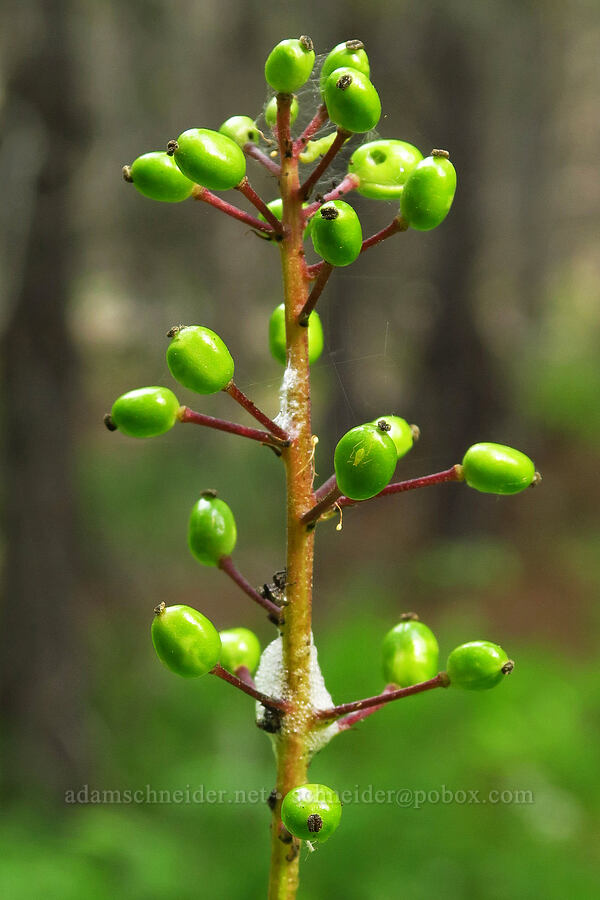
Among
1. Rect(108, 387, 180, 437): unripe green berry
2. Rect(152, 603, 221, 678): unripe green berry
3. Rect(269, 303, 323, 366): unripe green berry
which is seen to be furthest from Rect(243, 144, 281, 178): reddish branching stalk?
Rect(152, 603, 221, 678): unripe green berry

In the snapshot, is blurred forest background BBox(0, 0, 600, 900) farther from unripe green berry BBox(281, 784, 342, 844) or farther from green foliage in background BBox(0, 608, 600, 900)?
unripe green berry BBox(281, 784, 342, 844)

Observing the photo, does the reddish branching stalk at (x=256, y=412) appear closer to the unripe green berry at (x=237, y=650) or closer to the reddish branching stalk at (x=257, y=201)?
the reddish branching stalk at (x=257, y=201)

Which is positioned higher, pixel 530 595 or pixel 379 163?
pixel 530 595

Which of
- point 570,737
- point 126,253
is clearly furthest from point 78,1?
point 126,253

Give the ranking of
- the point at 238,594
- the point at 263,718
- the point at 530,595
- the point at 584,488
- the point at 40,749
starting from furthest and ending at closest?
1. the point at 584,488
2. the point at 238,594
3. the point at 530,595
4. the point at 40,749
5. the point at 263,718

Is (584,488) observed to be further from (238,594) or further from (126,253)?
(126,253)

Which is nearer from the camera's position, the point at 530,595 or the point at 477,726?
the point at 477,726
